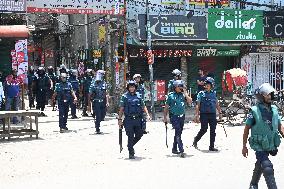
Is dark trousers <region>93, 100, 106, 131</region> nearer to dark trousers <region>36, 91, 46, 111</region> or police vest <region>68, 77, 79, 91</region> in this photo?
police vest <region>68, 77, 79, 91</region>

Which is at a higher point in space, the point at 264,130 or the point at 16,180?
the point at 264,130

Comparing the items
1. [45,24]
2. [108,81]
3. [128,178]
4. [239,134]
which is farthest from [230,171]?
[45,24]

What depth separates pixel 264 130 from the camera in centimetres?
704

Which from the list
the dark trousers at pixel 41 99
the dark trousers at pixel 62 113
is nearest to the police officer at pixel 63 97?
the dark trousers at pixel 62 113

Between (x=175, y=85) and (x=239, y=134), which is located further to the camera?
(x=239, y=134)

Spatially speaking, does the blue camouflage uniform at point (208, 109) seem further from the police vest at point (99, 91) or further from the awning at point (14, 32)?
the awning at point (14, 32)

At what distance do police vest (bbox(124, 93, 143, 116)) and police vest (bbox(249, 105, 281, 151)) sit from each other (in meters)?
4.15

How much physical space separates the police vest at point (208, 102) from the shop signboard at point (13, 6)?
8584 mm

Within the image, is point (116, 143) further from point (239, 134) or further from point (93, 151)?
point (239, 134)

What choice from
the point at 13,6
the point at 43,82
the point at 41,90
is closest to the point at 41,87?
the point at 41,90

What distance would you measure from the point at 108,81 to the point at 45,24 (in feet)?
34.0

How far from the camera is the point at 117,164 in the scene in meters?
10.3

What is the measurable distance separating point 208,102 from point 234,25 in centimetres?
1159

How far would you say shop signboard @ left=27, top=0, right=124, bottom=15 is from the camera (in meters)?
18.4
